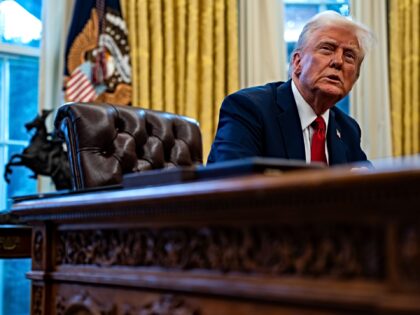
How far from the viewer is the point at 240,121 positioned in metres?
2.47

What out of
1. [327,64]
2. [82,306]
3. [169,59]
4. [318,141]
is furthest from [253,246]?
[169,59]

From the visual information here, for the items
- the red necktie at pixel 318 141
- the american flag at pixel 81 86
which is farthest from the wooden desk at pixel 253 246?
the american flag at pixel 81 86

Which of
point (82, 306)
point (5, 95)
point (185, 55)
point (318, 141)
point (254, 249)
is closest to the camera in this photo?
point (254, 249)

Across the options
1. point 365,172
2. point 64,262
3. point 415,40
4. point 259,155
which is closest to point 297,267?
point 365,172

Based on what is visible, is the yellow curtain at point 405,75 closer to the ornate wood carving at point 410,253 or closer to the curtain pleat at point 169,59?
the curtain pleat at point 169,59

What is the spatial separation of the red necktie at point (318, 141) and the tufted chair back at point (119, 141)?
1.50 ft

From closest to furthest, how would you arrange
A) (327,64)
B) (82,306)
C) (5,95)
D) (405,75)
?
(82,306) → (327,64) → (5,95) → (405,75)

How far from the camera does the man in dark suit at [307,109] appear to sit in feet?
8.02

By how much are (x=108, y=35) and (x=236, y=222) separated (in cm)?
339

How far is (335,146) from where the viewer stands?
2.61 meters

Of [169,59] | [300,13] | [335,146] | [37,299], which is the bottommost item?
[37,299]

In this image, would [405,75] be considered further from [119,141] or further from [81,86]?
[119,141]

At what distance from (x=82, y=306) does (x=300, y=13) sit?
4227 mm

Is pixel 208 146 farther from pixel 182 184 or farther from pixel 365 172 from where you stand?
pixel 365 172
